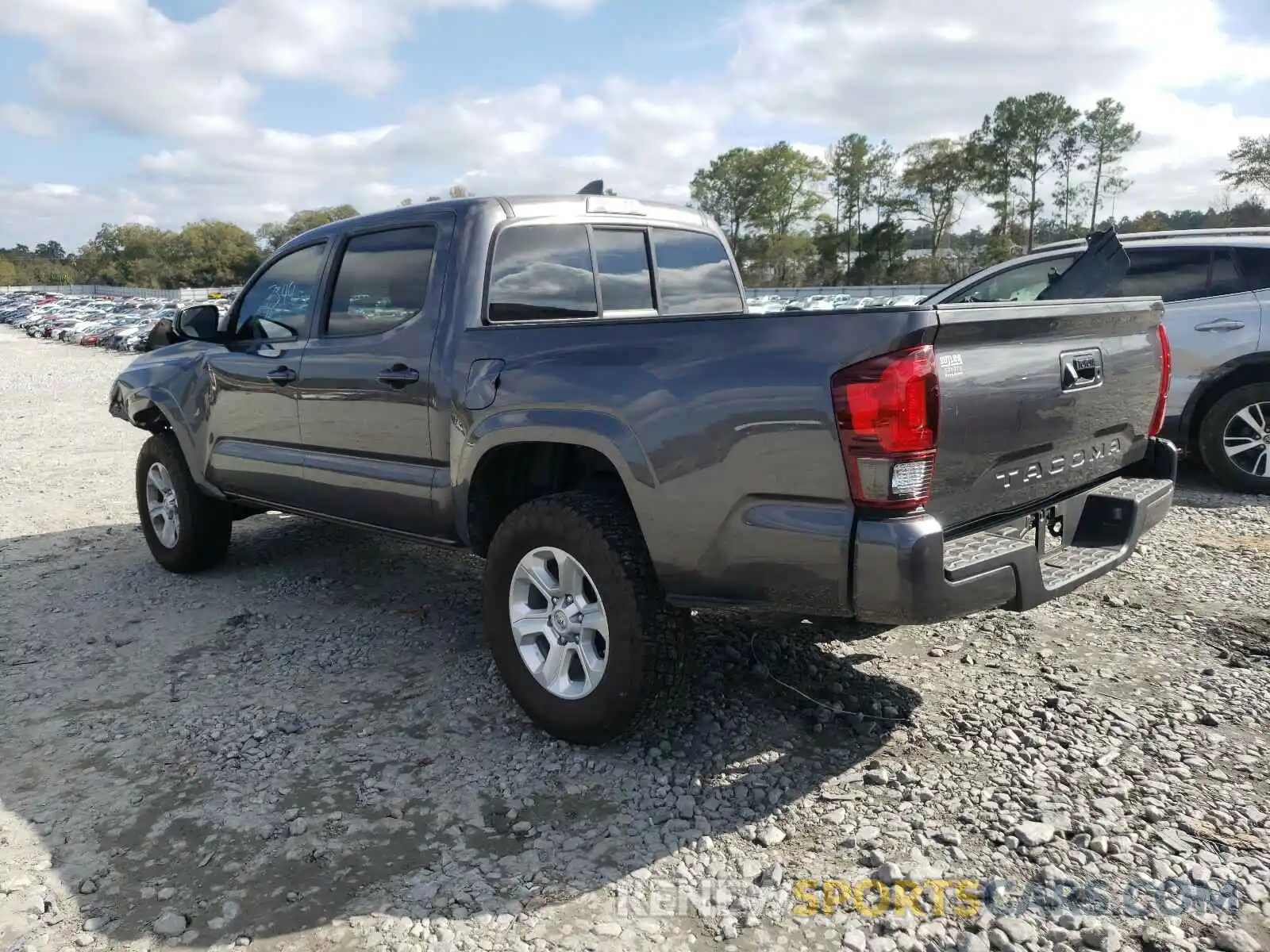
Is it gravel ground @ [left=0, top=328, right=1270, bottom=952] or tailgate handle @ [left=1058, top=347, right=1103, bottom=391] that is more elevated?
tailgate handle @ [left=1058, top=347, right=1103, bottom=391]

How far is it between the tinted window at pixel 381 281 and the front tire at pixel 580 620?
1143mm

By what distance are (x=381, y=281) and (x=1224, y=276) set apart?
19.4 ft

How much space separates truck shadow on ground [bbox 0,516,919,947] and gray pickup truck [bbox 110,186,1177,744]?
34 cm

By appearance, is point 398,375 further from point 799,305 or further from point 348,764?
point 799,305

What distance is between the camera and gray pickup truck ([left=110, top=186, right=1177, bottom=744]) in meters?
2.55

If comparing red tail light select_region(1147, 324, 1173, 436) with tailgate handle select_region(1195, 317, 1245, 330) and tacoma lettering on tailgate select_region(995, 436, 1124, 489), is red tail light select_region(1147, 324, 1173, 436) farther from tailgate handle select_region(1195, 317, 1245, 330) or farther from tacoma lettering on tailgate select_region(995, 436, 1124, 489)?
tailgate handle select_region(1195, 317, 1245, 330)

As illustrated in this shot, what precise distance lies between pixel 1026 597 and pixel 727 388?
1.07 metres

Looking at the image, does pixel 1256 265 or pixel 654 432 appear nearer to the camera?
pixel 654 432

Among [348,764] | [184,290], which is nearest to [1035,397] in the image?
[348,764]

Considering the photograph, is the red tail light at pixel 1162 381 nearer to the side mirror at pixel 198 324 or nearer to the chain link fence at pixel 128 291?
the side mirror at pixel 198 324

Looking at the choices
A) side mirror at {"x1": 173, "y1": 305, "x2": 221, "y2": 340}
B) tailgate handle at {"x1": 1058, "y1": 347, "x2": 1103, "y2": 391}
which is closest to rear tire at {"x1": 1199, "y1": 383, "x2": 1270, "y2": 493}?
tailgate handle at {"x1": 1058, "y1": 347, "x2": 1103, "y2": 391}

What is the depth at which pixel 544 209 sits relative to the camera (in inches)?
156

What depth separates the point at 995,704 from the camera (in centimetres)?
352

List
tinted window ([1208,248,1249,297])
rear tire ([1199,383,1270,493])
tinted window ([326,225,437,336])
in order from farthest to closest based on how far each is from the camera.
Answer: tinted window ([1208,248,1249,297]) < rear tire ([1199,383,1270,493]) < tinted window ([326,225,437,336])
